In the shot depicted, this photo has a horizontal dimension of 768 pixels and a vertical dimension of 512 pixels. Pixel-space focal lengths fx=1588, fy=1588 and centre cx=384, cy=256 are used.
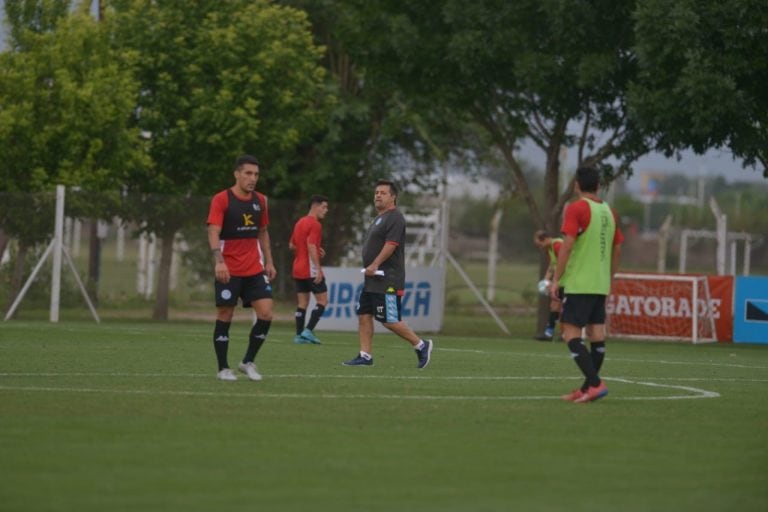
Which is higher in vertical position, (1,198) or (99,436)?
(1,198)

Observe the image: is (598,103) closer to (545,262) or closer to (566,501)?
(545,262)

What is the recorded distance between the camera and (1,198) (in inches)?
1179

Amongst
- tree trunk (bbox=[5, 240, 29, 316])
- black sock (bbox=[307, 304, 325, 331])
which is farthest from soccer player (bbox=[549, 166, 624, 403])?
tree trunk (bbox=[5, 240, 29, 316])

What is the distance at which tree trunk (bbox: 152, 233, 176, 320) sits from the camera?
31828 millimetres

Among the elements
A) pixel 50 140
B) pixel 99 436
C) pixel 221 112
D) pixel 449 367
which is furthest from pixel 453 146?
pixel 99 436

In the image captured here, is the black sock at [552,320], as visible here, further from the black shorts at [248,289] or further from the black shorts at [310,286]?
the black shorts at [248,289]

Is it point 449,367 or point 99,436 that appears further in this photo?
point 449,367

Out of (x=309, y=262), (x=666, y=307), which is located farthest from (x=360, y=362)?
(x=666, y=307)

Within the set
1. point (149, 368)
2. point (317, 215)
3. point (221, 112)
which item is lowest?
point (149, 368)

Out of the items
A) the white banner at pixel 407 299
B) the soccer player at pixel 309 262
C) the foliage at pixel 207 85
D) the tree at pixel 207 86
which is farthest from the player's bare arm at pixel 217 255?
the foliage at pixel 207 85

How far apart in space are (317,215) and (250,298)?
28.8 ft

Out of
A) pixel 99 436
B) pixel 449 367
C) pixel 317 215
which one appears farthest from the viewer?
pixel 317 215

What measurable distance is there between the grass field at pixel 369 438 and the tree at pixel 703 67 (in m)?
9.54

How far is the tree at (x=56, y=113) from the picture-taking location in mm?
30094
